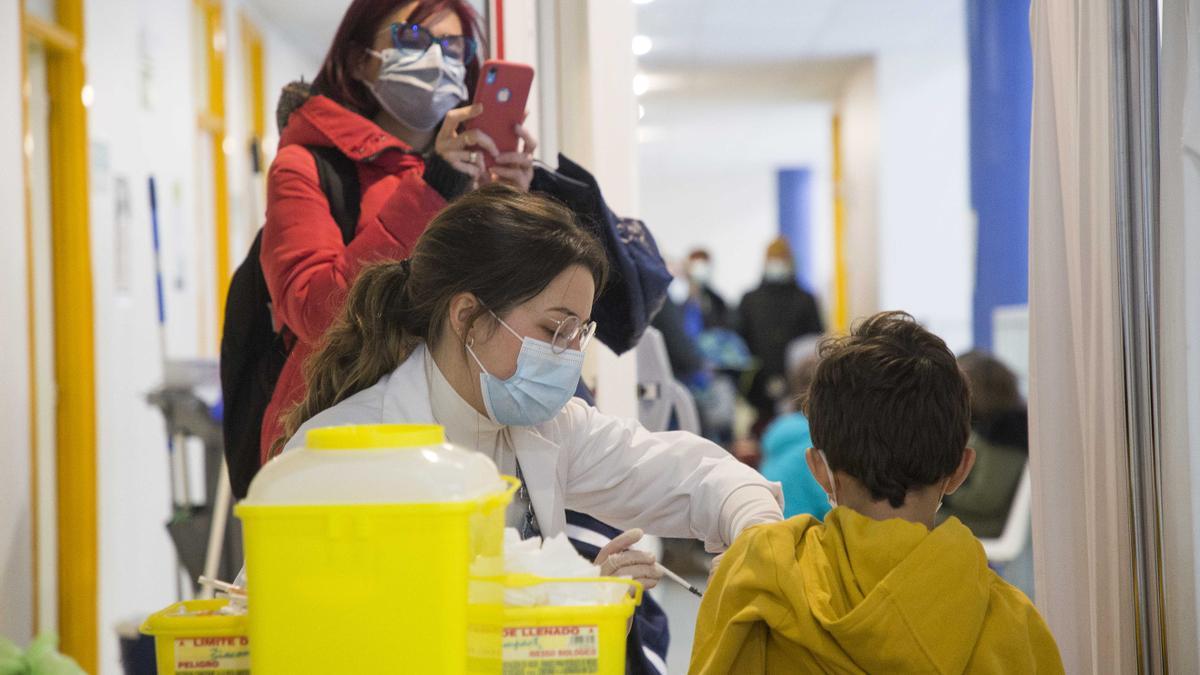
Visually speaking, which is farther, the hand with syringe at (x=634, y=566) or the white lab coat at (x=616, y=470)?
the white lab coat at (x=616, y=470)

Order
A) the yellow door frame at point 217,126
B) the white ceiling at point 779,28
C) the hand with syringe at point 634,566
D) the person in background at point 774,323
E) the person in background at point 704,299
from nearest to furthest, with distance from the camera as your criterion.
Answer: the hand with syringe at point 634,566, the yellow door frame at point 217,126, the white ceiling at point 779,28, the person in background at point 774,323, the person in background at point 704,299

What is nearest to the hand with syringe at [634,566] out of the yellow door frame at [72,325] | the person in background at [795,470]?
the person in background at [795,470]

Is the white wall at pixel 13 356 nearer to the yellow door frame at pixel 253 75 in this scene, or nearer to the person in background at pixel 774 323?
the yellow door frame at pixel 253 75

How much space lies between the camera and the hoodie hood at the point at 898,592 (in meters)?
1.29

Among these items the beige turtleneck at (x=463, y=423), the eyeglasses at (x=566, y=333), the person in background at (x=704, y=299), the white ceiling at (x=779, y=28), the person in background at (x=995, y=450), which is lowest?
the person in background at (x=995, y=450)

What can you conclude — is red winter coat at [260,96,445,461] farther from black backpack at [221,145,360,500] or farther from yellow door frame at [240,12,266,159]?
yellow door frame at [240,12,266,159]

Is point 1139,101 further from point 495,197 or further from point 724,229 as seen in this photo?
point 724,229

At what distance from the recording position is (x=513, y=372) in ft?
5.29

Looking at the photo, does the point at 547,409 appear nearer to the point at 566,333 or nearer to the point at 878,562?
the point at 566,333

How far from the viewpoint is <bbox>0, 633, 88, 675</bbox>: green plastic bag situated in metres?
1.05

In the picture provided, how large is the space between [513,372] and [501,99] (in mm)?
541

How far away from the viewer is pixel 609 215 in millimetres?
2010

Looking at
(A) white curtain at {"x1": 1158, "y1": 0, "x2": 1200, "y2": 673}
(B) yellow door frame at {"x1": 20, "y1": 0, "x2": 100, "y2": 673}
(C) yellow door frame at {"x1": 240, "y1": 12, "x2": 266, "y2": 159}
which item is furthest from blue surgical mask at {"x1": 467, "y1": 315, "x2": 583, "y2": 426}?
(C) yellow door frame at {"x1": 240, "y1": 12, "x2": 266, "y2": 159}

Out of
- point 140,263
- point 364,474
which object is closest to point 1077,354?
point 364,474
